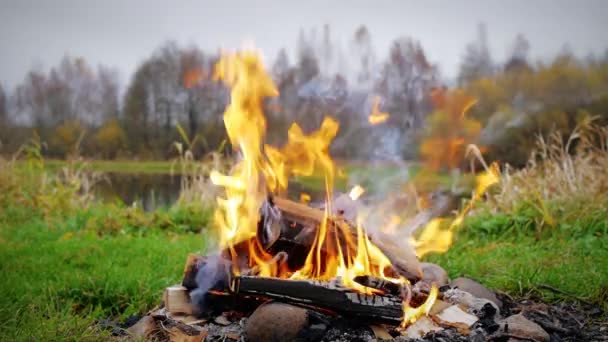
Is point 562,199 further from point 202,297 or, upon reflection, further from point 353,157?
point 202,297

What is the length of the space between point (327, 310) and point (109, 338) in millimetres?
1064

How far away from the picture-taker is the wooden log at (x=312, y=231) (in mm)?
3021

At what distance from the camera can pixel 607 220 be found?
17.6 feet

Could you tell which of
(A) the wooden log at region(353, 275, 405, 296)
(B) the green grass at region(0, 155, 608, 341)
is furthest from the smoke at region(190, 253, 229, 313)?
(A) the wooden log at region(353, 275, 405, 296)

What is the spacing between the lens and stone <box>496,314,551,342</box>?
2648 millimetres

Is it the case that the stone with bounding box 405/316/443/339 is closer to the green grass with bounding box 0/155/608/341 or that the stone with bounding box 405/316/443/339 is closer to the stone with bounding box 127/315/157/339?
the green grass with bounding box 0/155/608/341

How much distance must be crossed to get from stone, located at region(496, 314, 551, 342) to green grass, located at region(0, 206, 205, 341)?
1.95 meters

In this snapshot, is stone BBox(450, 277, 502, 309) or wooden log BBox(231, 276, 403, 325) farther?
stone BBox(450, 277, 502, 309)

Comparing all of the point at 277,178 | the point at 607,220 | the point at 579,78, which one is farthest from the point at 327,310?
the point at 579,78

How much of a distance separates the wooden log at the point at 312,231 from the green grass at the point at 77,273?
108 centimetres

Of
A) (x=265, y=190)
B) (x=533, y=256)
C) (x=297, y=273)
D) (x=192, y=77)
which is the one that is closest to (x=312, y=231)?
(x=297, y=273)

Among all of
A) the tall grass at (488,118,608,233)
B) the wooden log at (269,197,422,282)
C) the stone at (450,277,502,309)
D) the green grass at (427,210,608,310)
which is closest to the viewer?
the wooden log at (269,197,422,282)

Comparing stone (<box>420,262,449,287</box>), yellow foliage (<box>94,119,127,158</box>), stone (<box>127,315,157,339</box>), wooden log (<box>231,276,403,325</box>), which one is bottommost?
stone (<box>127,315,157,339</box>)

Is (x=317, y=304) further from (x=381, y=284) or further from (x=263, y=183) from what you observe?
(x=263, y=183)
